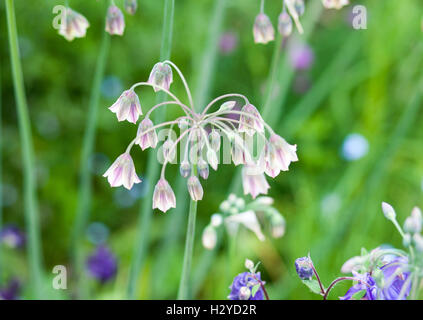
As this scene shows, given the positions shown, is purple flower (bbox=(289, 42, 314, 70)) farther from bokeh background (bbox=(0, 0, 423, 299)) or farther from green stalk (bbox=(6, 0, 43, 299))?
green stalk (bbox=(6, 0, 43, 299))

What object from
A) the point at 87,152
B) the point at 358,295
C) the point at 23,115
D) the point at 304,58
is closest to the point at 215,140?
the point at 358,295

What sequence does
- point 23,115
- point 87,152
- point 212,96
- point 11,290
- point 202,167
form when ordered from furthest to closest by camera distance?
point 212,96
point 11,290
point 87,152
point 23,115
point 202,167

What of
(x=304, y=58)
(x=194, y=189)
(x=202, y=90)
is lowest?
(x=194, y=189)

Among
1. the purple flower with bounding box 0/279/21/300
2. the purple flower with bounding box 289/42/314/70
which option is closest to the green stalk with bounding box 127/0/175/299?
the purple flower with bounding box 0/279/21/300

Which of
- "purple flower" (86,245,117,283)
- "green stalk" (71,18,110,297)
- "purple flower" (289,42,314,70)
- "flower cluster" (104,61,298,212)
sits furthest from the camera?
"purple flower" (289,42,314,70)

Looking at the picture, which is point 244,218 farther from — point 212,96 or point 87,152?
point 212,96

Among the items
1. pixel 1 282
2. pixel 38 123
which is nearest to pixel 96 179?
pixel 38 123

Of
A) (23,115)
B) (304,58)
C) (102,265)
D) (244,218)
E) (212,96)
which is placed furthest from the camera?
(304,58)
